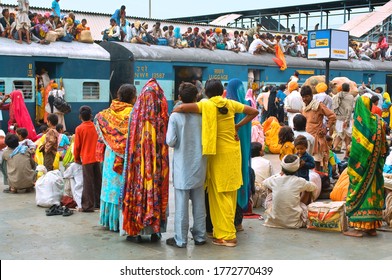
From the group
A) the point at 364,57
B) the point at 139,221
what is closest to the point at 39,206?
the point at 139,221

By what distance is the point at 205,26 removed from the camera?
31.6 metres

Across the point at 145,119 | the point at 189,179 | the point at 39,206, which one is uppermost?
the point at 145,119

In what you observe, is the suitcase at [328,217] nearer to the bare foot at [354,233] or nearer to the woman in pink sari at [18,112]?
the bare foot at [354,233]

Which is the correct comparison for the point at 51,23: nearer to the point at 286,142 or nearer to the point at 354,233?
the point at 286,142

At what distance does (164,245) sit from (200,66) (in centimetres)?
1284

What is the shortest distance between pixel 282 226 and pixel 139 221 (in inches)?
70.2

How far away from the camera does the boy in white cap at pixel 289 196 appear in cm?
643

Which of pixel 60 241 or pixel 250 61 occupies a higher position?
pixel 250 61

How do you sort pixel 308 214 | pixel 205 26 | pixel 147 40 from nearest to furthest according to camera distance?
1. pixel 308 214
2. pixel 147 40
3. pixel 205 26

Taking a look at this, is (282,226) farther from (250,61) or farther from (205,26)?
(205,26)

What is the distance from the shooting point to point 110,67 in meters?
17.0

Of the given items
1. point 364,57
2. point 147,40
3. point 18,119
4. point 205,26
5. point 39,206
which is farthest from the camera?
point 205,26

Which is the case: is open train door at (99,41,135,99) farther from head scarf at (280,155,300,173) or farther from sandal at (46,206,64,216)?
head scarf at (280,155,300,173)

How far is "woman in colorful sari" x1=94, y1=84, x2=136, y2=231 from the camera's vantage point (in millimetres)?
6004
